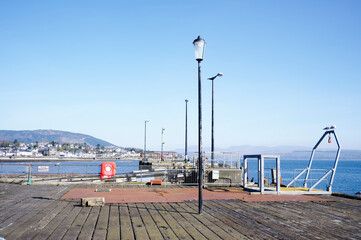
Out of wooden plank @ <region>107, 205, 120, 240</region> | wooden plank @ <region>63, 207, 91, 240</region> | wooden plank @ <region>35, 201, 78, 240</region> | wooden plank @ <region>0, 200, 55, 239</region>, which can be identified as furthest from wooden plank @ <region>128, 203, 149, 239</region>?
wooden plank @ <region>0, 200, 55, 239</region>

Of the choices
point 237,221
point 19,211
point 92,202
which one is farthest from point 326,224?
point 19,211

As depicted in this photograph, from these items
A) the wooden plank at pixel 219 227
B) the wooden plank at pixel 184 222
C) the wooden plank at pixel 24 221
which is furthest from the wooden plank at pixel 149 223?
the wooden plank at pixel 24 221

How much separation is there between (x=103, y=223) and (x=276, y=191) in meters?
10.9

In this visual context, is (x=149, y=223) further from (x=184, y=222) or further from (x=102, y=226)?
(x=102, y=226)

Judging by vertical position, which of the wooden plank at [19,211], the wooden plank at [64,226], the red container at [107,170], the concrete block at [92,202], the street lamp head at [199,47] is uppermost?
the street lamp head at [199,47]

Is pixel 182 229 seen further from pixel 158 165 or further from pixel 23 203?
pixel 158 165

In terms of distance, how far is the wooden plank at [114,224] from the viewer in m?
7.62

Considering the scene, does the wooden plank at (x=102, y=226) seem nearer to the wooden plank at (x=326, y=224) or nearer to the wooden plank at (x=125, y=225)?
the wooden plank at (x=125, y=225)

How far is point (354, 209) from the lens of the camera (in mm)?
12258

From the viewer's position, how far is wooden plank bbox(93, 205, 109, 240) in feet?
25.2

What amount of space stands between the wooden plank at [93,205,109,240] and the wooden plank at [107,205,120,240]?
0.11 metres

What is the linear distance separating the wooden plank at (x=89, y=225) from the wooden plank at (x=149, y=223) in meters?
1.41

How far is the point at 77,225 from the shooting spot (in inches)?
346

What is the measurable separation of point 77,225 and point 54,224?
699 millimetres
